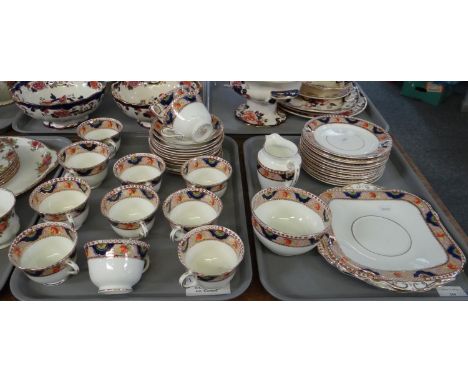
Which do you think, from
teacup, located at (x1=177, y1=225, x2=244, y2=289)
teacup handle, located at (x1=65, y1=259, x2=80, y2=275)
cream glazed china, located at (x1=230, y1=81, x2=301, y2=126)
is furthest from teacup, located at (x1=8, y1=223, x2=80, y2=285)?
cream glazed china, located at (x1=230, y1=81, x2=301, y2=126)

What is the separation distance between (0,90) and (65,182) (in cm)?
58

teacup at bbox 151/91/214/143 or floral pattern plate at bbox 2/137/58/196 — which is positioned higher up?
teacup at bbox 151/91/214/143

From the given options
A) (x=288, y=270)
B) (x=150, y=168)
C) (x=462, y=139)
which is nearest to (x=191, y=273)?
(x=288, y=270)

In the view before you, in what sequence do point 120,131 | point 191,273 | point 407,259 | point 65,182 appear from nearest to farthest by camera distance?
point 191,273 → point 407,259 → point 65,182 → point 120,131

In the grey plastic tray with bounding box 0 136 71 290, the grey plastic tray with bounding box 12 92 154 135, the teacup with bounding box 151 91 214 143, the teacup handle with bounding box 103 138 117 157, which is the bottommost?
the grey plastic tray with bounding box 0 136 71 290

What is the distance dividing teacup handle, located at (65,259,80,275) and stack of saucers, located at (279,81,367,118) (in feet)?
2.61

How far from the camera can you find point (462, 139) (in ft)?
7.04

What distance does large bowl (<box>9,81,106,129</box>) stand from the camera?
3.52 feet

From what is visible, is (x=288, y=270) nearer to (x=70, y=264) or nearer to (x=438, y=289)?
(x=438, y=289)

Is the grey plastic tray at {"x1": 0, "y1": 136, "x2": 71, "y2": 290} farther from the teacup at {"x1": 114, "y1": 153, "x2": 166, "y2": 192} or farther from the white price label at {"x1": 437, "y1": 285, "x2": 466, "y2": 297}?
the white price label at {"x1": 437, "y1": 285, "x2": 466, "y2": 297}

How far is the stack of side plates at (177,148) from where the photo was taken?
0.98 meters

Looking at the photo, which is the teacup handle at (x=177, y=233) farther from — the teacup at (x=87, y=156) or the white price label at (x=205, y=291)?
the teacup at (x=87, y=156)

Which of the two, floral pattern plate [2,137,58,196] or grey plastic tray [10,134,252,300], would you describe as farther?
floral pattern plate [2,137,58,196]

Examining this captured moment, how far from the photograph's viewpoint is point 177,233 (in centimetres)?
80
